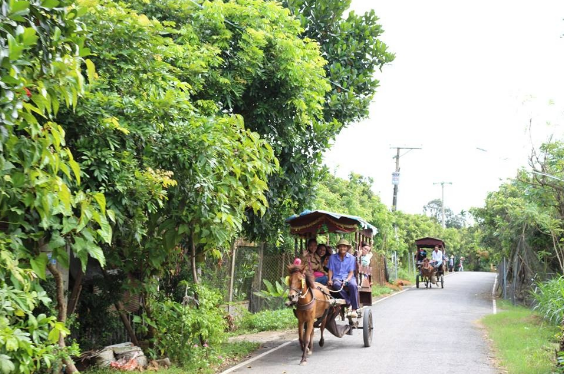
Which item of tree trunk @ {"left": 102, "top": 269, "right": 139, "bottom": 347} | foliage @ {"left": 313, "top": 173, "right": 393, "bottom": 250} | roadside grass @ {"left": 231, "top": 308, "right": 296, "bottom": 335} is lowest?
roadside grass @ {"left": 231, "top": 308, "right": 296, "bottom": 335}

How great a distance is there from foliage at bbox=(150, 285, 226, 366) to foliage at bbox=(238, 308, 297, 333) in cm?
505

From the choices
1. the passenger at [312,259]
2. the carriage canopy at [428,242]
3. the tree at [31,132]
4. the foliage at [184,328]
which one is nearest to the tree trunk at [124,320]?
the foliage at [184,328]

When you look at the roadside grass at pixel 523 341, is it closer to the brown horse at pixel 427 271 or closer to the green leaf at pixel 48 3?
the green leaf at pixel 48 3

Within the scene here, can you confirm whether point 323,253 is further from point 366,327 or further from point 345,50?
point 345,50

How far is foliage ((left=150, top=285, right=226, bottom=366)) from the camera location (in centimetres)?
1025

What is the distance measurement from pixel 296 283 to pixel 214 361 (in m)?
1.98

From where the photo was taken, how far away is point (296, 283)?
433 inches

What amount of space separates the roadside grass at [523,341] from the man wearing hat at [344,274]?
3049mm

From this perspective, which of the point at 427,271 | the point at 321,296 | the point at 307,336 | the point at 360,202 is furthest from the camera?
the point at 360,202

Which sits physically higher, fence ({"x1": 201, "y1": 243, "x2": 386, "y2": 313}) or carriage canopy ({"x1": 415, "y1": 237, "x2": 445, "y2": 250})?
carriage canopy ({"x1": 415, "y1": 237, "x2": 445, "y2": 250})

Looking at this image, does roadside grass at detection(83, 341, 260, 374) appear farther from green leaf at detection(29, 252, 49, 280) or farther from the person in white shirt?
the person in white shirt

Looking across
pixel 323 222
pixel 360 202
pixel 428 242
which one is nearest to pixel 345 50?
pixel 323 222

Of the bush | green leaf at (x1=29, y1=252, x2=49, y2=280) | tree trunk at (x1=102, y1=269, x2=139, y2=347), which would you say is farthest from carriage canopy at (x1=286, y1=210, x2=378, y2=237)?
green leaf at (x1=29, y1=252, x2=49, y2=280)

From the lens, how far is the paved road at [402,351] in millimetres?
10391
